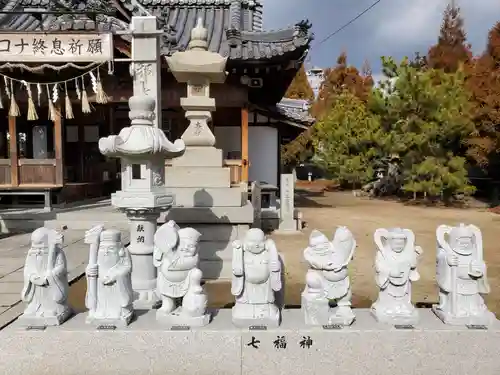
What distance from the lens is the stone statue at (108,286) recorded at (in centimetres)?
350

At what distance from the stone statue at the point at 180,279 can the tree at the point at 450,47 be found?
99.8ft

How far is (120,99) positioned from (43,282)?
9.05 metres

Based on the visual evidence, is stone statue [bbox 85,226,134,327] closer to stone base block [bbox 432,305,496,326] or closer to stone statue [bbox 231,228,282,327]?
stone statue [bbox 231,228,282,327]

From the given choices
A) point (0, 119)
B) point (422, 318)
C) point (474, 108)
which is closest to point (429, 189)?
point (474, 108)

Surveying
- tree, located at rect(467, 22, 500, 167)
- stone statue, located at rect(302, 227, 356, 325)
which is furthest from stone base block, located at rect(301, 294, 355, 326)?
tree, located at rect(467, 22, 500, 167)

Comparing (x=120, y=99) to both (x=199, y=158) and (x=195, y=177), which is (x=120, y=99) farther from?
(x=195, y=177)

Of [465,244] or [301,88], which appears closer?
[465,244]

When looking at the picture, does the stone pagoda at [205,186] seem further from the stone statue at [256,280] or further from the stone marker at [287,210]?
the stone marker at [287,210]

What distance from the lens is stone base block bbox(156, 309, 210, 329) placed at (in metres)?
3.49

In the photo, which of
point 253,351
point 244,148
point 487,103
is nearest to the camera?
point 253,351

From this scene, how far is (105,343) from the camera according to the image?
134 inches

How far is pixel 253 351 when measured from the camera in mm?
3408

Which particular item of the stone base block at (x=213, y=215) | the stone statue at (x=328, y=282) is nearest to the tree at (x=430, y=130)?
the stone base block at (x=213, y=215)

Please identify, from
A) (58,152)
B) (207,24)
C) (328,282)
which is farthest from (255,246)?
(207,24)
